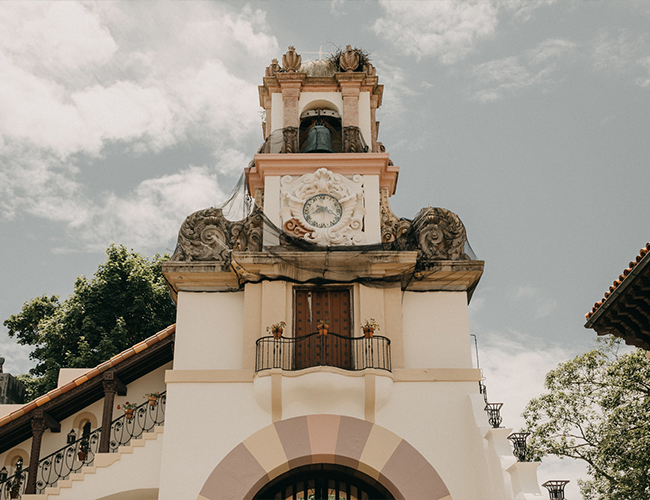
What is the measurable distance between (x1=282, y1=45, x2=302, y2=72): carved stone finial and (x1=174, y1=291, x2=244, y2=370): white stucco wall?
22.3 ft

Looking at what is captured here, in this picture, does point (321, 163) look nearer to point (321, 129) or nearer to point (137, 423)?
point (321, 129)

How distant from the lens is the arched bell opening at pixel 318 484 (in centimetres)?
1644

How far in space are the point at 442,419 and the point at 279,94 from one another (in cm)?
991

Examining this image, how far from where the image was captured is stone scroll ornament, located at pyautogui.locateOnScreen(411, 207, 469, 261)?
17.5m

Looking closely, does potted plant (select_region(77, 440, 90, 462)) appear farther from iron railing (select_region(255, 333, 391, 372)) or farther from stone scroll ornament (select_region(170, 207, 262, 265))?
iron railing (select_region(255, 333, 391, 372))

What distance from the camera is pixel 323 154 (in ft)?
59.6

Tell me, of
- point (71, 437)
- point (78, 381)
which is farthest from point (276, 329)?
point (71, 437)

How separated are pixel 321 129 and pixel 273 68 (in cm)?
256

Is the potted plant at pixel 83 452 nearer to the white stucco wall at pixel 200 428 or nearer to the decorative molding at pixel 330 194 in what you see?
the white stucco wall at pixel 200 428

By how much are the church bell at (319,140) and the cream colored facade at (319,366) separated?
1.27 ft

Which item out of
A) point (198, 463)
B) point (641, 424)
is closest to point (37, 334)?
point (198, 463)

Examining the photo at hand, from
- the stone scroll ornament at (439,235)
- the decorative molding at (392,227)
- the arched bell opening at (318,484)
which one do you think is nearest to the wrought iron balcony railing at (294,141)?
the decorative molding at (392,227)

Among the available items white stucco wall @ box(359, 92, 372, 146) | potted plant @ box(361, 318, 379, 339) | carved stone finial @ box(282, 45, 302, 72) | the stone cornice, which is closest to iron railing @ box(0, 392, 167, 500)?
potted plant @ box(361, 318, 379, 339)

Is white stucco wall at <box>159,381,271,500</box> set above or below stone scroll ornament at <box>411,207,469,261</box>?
below
